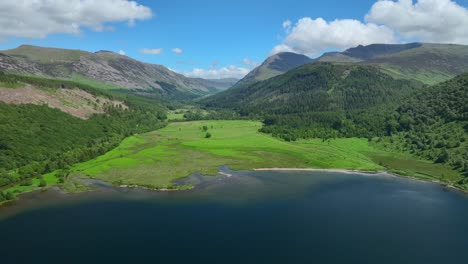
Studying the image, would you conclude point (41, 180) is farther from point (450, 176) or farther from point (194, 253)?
point (450, 176)

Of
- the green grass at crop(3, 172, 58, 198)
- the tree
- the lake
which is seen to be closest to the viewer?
the lake

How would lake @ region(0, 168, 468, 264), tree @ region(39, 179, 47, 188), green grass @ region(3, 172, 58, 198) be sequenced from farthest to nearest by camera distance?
tree @ region(39, 179, 47, 188), green grass @ region(3, 172, 58, 198), lake @ region(0, 168, 468, 264)

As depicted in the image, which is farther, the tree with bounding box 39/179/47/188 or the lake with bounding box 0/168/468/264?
the tree with bounding box 39/179/47/188

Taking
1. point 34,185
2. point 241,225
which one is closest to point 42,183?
point 34,185

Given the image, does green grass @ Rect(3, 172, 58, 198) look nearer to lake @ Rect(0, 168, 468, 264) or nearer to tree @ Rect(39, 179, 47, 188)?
tree @ Rect(39, 179, 47, 188)

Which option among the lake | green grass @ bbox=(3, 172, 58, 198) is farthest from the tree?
the lake

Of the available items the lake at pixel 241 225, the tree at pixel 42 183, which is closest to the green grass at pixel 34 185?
the tree at pixel 42 183

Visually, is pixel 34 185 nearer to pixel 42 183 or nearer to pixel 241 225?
pixel 42 183

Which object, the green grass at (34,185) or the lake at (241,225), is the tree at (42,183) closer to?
the green grass at (34,185)
